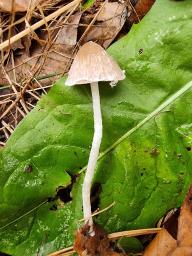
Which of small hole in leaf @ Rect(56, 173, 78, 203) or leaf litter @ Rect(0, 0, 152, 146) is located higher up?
leaf litter @ Rect(0, 0, 152, 146)

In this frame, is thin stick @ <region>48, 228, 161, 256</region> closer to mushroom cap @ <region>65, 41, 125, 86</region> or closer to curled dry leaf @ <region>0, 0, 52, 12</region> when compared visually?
mushroom cap @ <region>65, 41, 125, 86</region>

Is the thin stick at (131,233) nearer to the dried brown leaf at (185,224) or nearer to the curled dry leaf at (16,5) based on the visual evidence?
the dried brown leaf at (185,224)

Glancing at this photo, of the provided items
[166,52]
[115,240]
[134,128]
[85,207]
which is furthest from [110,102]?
[115,240]

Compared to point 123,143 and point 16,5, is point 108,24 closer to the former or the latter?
point 16,5

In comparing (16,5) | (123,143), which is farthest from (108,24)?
(123,143)

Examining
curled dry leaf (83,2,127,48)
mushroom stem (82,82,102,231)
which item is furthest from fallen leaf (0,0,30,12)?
mushroom stem (82,82,102,231)

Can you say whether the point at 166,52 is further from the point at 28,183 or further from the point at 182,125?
the point at 28,183

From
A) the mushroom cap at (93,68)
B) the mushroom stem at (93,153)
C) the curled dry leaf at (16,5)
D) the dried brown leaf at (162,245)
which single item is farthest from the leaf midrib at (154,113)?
the curled dry leaf at (16,5)
